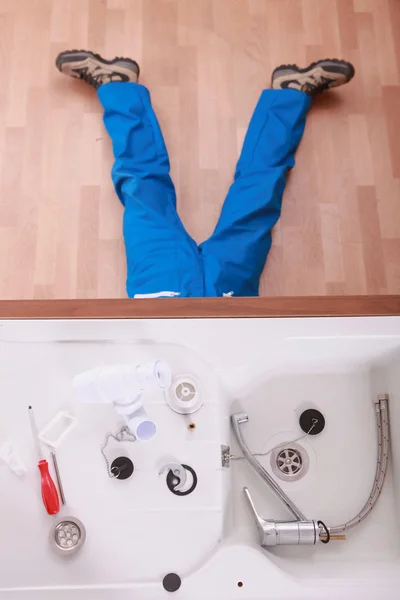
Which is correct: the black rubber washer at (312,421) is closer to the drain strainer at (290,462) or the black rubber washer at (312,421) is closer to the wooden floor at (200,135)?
the drain strainer at (290,462)

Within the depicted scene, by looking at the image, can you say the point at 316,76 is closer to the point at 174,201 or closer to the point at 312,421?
the point at 174,201

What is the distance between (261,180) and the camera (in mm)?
1713

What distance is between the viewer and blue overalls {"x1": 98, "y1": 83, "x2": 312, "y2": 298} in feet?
4.90

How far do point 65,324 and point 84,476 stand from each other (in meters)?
0.26

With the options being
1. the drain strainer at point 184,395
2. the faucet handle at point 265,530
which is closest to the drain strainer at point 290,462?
the faucet handle at point 265,530

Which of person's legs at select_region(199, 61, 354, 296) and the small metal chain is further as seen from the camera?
person's legs at select_region(199, 61, 354, 296)

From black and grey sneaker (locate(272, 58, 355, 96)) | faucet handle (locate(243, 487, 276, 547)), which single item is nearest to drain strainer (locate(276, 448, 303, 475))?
faucet handle (locate(243, 487, 276, 547))

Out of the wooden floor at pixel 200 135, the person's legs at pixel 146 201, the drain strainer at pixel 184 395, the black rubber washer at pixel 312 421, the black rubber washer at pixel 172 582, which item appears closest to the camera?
the black rubber washer at pixel 172 582

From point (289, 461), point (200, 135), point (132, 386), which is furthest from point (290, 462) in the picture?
point (200, 135)

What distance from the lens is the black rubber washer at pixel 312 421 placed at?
1.15 m

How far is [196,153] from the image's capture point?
1.88 metres

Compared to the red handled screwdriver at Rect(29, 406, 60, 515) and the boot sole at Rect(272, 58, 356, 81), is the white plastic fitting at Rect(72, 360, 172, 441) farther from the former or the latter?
the boot sole at Rect(272, 58, 356, 81)

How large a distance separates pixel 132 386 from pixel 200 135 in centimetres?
114

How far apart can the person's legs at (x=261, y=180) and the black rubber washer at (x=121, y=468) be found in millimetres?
565
